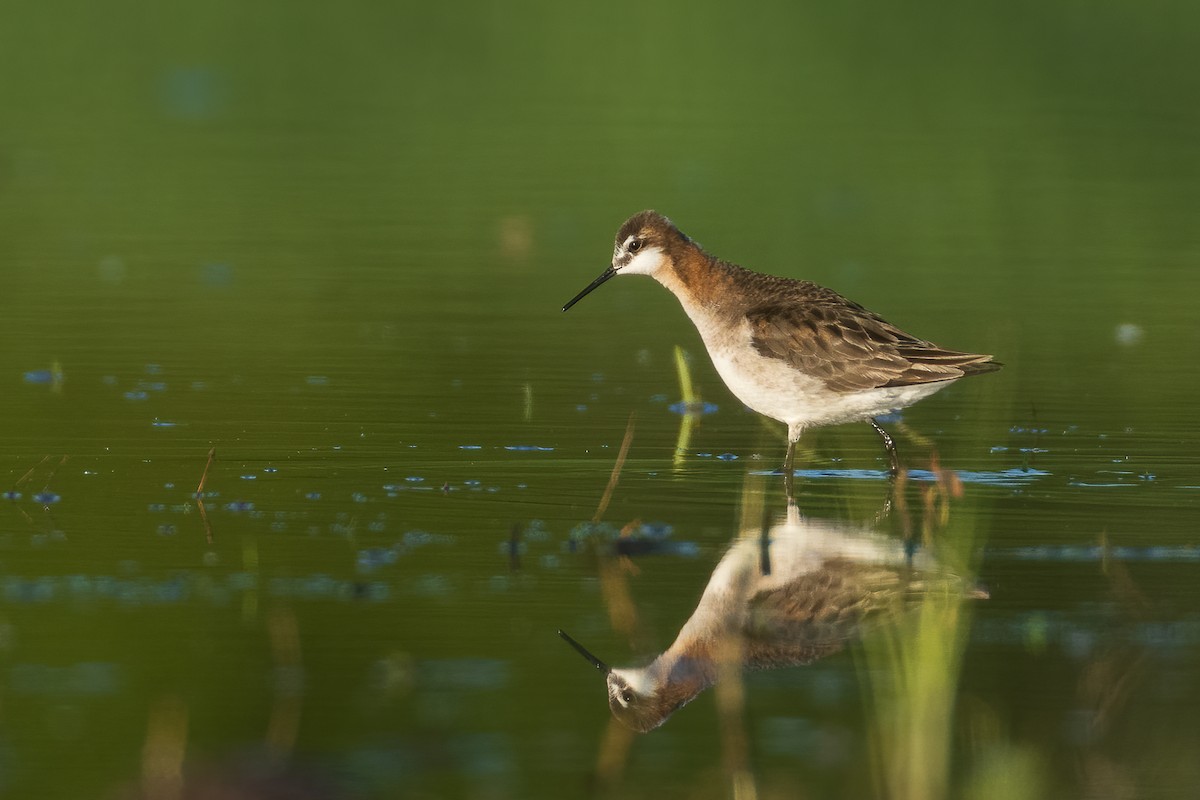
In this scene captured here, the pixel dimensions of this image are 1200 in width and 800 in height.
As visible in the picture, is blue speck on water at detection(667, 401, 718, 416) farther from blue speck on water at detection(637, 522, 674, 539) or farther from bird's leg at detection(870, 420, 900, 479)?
blue speck on water at detection(637, 522, 674, 539)

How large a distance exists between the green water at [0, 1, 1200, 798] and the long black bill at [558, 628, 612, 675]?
61 millimetres

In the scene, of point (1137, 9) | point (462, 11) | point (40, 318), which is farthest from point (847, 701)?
point (1137, 9)

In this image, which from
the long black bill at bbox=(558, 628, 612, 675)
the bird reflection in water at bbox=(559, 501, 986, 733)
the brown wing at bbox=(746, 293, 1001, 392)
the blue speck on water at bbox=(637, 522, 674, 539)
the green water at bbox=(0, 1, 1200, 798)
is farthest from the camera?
the brown wing at bbox=(746, 293, 1001, 392)

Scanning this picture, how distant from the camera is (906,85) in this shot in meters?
31.8

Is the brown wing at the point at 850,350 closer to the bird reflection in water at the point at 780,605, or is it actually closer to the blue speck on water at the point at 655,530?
the bird reflection in water at the point at 780,605

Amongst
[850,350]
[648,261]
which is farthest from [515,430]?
[850,350]

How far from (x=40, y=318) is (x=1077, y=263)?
364 inches

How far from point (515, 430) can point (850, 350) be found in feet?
6.51

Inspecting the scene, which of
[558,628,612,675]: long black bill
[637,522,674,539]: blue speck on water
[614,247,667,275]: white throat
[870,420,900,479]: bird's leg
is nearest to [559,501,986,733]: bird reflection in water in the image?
[558,628,612,675]: long black bill

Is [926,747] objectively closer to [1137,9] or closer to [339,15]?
[339,15]

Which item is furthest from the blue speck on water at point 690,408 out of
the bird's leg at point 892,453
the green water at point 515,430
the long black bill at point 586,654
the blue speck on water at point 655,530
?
the long black bill at point 586,654

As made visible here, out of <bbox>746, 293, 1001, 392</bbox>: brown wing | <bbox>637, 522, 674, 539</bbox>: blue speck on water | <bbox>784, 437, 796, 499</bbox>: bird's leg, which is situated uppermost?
<bbox>746, 293, 1001, 392</bbox>: brown wing

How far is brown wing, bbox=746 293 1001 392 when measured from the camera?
10875mm

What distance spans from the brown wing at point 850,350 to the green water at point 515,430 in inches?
20.5
